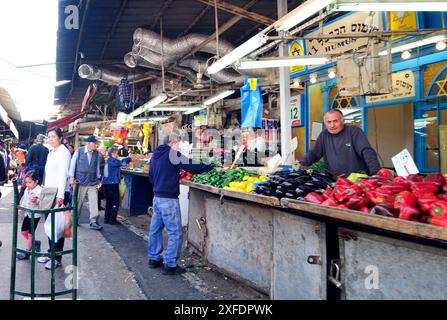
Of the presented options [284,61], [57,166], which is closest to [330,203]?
[284,61]

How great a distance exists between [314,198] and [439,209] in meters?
1.16

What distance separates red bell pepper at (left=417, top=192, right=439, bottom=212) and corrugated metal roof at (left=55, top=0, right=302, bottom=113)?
5.66 metres

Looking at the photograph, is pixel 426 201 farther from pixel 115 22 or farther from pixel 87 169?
pixel 115 22

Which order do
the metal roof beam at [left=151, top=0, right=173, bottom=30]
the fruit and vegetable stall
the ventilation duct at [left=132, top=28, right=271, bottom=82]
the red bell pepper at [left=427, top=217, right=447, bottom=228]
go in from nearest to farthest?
the red bell pepper at [left=427, top=217, right=447, bottom=228], the fruit and vegetable stall, the metal roof beam at [left=151, top=0, right=173, bottom=30], the ventilation duct at [left=132, top=28, right=271, bottom=82]

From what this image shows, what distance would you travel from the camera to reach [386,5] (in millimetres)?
3539

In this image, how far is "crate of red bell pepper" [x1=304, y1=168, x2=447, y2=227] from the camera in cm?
250

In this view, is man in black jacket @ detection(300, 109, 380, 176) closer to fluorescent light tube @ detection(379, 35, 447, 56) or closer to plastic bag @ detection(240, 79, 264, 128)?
fluorescent light tube @ detection(379, 35, 447, 56)

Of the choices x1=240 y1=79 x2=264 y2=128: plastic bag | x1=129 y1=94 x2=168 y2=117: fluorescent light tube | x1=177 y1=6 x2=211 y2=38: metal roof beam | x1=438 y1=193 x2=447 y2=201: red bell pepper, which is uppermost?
x1=177 y1=6 x2=211 y2=38: metal roof beam

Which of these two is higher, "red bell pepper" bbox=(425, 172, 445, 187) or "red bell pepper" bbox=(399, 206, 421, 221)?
"red bell pepper" bbox=(425, 172, 445, 187)

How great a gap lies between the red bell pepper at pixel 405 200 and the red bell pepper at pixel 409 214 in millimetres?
61

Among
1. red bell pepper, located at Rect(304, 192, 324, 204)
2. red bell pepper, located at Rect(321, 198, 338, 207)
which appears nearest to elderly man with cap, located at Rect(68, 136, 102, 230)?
red bell pepper, located at Rect(304, 192, 324, 204)

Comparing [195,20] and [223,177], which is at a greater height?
[195,20]

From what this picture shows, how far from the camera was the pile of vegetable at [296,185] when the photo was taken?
3.72 metres

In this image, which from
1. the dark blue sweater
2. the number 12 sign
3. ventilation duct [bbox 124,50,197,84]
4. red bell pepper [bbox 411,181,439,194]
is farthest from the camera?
the number 12 sign
